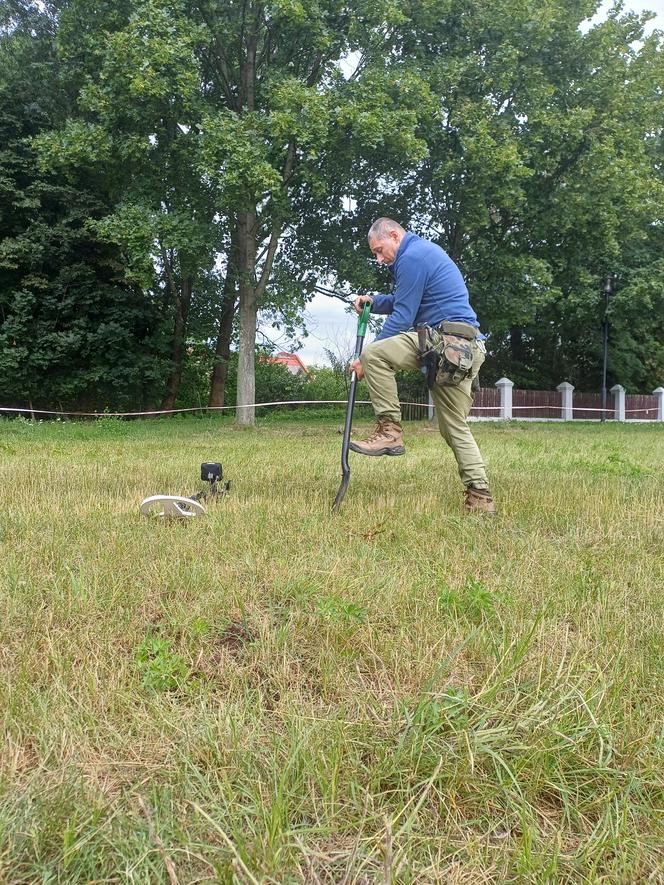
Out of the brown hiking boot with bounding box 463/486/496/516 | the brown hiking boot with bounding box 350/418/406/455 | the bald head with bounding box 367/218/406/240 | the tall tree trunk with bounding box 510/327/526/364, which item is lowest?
the brown hiking boot with bounding box 463/486/496/516

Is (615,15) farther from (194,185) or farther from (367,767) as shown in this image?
(367,767)

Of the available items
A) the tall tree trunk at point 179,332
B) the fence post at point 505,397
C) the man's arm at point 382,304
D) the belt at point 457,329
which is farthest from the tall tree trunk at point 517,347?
the belt at point 457,329

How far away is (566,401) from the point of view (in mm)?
27500

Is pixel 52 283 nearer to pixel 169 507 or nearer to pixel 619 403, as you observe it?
pixel 169 507

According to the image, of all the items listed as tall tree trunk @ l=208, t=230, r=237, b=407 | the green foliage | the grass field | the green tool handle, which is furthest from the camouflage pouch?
tall tree trunk @ l=208, t=230, r=237, b=407

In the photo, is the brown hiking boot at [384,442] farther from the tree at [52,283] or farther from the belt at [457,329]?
the tree at [52,283]

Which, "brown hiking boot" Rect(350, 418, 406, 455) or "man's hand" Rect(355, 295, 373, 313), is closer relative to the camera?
"brown hiking boot" Rect(350, 418, 406, 455)

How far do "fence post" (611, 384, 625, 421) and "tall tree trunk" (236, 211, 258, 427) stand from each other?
1911 cm

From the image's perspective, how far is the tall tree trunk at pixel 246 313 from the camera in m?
16.4

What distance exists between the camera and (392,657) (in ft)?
6.68

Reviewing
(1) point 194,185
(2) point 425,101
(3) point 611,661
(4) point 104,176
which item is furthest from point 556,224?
(3) point 611,661

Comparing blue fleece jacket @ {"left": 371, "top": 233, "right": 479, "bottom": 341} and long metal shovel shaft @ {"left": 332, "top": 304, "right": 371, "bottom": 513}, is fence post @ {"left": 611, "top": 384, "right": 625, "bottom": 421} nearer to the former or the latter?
blue fleece jacket @ {"left": 371, "top": 233, "right": 479, "bottom": 341}

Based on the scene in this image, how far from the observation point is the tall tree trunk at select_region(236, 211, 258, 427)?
16.4 metres

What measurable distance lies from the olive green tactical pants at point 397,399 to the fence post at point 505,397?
20923mm
